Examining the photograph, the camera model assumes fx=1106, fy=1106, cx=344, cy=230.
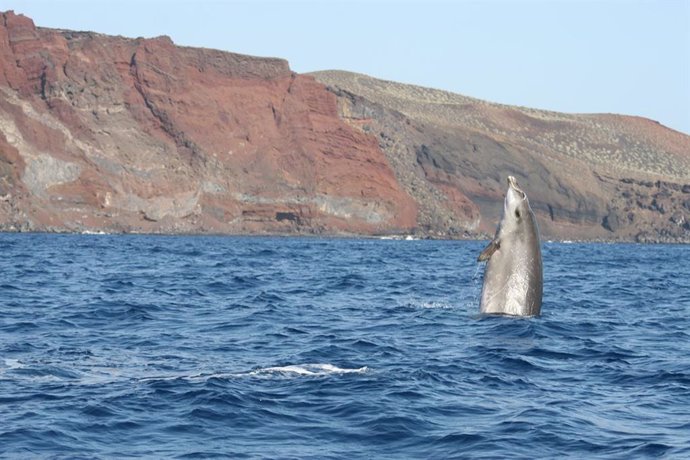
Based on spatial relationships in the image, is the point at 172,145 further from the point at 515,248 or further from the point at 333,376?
the point at 333,376

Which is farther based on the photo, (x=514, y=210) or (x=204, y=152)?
(x=204, y=152)

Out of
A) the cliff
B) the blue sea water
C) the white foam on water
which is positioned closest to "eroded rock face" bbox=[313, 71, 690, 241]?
the cliff

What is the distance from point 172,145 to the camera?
9875 centimetres

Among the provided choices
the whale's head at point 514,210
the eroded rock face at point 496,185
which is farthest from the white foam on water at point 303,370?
the eroded rock face at point 496,185

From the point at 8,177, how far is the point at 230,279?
57.7 m

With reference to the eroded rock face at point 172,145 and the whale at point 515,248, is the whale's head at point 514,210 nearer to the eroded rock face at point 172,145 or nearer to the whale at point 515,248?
the whale at point 515,248

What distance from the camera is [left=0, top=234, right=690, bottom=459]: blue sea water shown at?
11328 millimetres

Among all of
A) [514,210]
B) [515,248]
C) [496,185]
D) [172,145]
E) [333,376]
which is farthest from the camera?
[496,185]

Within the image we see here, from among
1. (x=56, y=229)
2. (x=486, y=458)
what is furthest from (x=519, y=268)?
(x=56, y=229)

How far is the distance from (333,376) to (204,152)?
8658cm

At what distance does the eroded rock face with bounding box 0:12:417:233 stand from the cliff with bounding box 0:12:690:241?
115 mm

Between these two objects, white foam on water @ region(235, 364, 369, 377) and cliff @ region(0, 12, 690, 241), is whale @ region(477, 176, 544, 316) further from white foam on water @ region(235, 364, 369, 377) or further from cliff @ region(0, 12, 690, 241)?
cliff @ region(0, 12, 690, 241)

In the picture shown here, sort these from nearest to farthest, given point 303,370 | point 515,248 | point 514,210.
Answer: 1. point 303,370
2. point 514,210
3. point 515,248

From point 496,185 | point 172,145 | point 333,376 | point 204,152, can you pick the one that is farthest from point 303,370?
point 496,185
